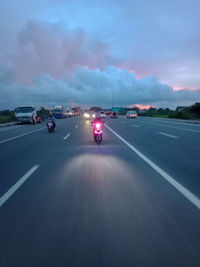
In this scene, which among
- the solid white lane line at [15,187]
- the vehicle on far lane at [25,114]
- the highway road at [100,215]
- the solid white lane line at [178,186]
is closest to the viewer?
the highway road at [100,215]

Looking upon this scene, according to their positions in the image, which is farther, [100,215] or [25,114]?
[25,114]

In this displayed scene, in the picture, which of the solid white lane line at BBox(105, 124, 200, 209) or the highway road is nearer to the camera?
the highway road

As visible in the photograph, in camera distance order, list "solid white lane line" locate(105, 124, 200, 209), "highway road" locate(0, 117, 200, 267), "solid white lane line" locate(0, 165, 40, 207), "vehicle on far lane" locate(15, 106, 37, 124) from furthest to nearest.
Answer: "vehicle on far lane" locate(15, 106, 37, 124) < "solid white lane line" locate(0, 165, 40, 207) < "solid white lane line" locate(105, 124, 200, 209) < "highway road" locate(0, 117, 200, 267)

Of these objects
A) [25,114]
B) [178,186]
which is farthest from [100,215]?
[25,114]

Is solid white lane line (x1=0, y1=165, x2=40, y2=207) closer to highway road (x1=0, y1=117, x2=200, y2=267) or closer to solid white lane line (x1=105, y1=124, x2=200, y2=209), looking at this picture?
highway road (x1=0, y1=117, x2=200, y2=267)

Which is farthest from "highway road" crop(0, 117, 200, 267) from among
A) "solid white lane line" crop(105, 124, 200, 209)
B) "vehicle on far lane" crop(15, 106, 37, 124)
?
"vehicle on far lane" crop(15, 106, 37, 124)

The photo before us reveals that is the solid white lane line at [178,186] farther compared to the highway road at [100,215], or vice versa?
the solid white lane line at [178,186]

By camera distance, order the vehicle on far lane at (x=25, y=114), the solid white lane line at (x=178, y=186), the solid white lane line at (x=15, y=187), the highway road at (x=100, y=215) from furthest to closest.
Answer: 1. the vehicle on far lane at (x=25, y=114)
2. the solid white lane line at (x=15, y=187)
3. the solid white lane line at (x=178, y=186)
4. the highway road at (x=100, y=215)

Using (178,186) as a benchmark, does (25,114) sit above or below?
above

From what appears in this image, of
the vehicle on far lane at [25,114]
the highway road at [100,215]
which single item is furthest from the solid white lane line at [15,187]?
the vehicle on far lane at [25,114]

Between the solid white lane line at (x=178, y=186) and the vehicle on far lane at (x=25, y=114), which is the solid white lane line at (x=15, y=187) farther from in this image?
the vehicle on far lane at (x=25, y=114)

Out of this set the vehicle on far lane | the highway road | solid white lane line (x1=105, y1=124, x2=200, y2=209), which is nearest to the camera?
the highway road

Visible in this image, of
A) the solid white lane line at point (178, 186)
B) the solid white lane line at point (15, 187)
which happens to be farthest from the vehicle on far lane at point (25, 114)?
the solid white lane line at point (178, 186)

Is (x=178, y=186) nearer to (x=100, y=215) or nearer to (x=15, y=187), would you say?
(x=100, y=215)
